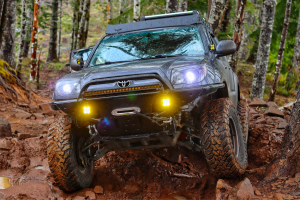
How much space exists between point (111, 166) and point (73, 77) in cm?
192

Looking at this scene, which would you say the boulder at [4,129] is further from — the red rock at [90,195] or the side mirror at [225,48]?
the side mirror at [225,48]

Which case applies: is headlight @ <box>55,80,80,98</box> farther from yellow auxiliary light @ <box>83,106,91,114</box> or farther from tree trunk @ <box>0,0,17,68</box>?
tree trunk @ <box>0,0,17,68</box>

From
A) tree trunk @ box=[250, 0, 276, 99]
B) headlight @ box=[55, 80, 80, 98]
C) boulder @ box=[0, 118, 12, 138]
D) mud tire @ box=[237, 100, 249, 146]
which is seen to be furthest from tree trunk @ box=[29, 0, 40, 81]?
headlight @ box=[55, 80, 80, 98]

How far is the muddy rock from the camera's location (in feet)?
10.5

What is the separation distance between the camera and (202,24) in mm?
4871

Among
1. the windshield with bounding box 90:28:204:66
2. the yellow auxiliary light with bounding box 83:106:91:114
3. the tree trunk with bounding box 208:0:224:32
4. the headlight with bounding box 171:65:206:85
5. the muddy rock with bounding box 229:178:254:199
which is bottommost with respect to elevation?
the muddy rock with bounding box 229:178:254:199

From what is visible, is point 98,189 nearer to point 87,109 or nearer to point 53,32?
point 87,109

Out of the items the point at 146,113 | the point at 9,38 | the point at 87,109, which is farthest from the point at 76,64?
the point at 9,38

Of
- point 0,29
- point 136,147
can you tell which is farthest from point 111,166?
point 0,29

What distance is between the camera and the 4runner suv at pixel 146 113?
330 centimetres

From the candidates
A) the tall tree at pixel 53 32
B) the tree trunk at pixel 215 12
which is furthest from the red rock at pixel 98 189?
the tall tree at pixel 53 32

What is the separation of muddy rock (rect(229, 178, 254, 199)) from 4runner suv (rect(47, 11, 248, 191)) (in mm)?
305

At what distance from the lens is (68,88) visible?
11.7 ft

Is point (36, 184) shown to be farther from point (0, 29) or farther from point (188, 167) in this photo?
point (0, 29)
